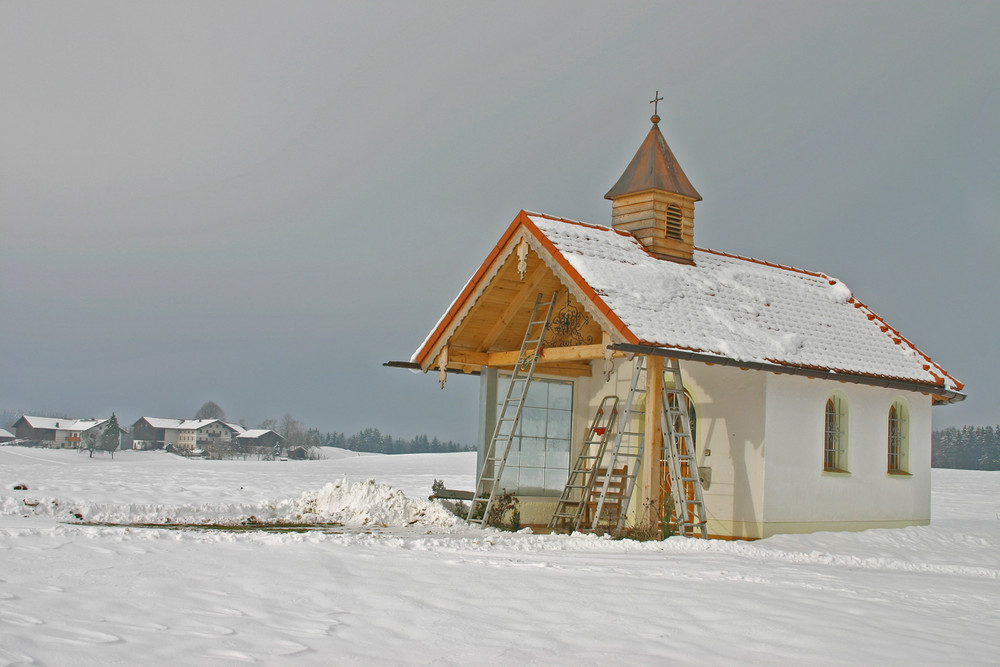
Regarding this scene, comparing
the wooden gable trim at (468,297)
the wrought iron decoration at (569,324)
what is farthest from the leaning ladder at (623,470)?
the wooden gable trim at (468,297)

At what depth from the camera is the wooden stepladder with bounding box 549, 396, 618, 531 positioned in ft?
57.3

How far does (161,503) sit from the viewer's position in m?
18.4

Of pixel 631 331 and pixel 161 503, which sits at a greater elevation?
pixel 631 331

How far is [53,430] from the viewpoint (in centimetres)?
10112

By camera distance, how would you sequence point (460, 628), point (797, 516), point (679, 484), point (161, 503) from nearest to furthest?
point (460, 628) → point (679, 484) → point (797, 516) → point (161, 503)

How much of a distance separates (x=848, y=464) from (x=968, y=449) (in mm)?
65041

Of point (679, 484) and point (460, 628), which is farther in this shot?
point (679, 484)

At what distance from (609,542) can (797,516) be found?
4.47 meters

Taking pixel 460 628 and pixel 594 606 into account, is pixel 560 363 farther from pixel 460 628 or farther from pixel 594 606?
pixel 460 628

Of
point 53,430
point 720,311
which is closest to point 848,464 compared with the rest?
point 720,311

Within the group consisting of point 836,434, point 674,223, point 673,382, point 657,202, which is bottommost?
point 836,434

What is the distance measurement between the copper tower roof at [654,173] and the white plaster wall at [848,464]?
4402 mm

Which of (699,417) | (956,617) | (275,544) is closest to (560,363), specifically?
(699,417)

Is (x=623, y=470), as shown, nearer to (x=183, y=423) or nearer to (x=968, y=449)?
(x=968, y=449)
